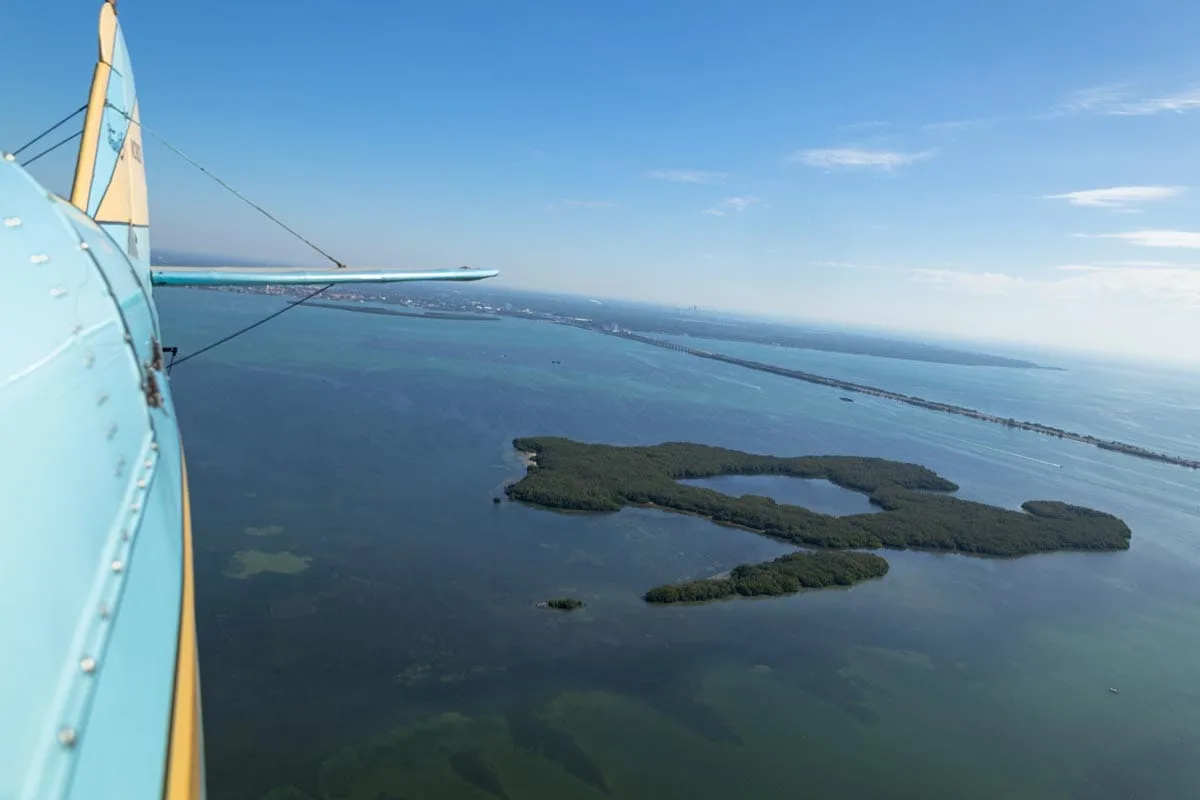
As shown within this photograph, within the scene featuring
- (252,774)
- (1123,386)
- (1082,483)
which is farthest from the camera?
(1123,386)

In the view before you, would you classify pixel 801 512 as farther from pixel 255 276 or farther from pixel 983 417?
pixel 983 417

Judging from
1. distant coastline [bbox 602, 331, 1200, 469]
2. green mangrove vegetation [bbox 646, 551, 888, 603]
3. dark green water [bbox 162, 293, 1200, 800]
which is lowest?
dark green water [bbox 162, 293, 1200, 800]

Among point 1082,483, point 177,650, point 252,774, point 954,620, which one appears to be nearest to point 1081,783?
point 954,620

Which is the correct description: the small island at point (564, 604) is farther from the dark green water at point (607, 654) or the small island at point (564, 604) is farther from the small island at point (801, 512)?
the small island at point (801, 512)

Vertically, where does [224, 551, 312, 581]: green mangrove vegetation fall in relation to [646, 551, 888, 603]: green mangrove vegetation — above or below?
below

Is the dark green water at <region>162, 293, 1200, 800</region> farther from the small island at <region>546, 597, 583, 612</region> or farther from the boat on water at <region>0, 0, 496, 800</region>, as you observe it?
the boat on water at <region>0, 0, 496, 800</region>

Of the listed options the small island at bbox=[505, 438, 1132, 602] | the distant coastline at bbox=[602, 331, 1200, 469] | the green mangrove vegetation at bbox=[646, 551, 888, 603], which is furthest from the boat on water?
the distant coastline at bbox=[602, 331, 1200, 469]

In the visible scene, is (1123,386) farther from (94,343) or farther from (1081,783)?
(94,343)
